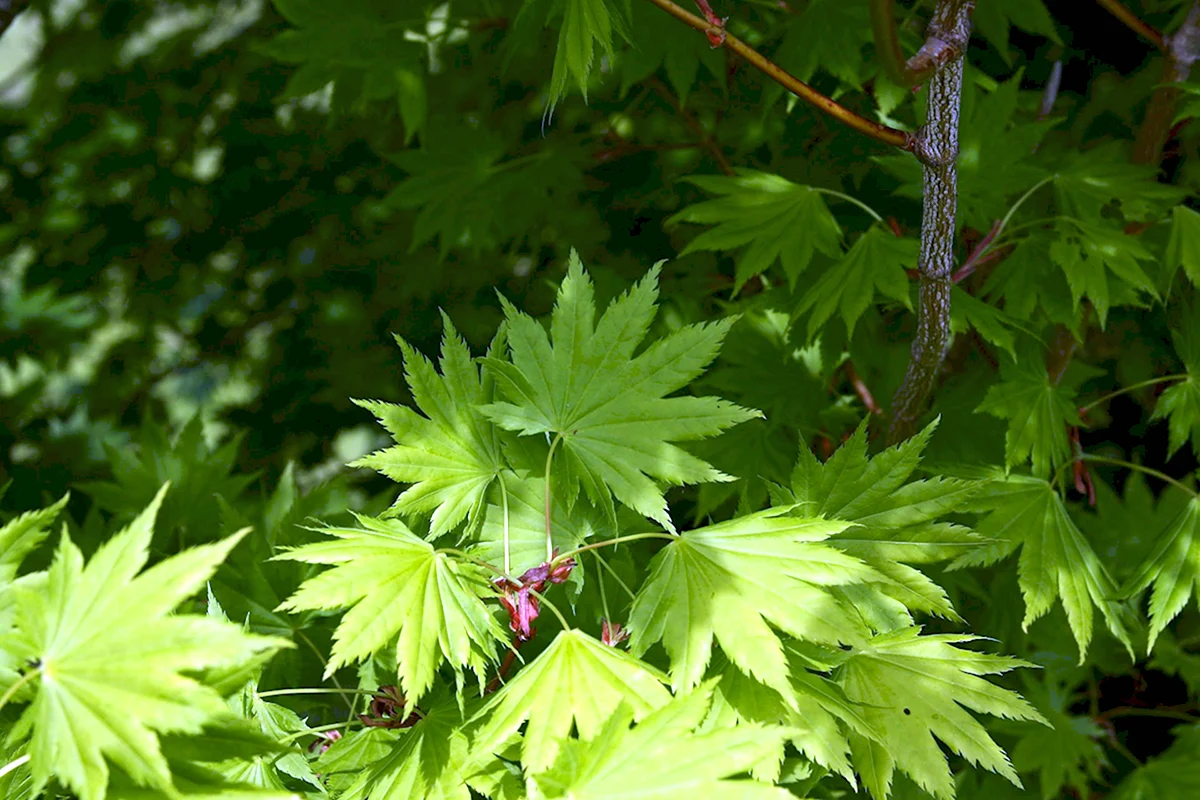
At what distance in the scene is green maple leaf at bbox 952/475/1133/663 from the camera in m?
1.49

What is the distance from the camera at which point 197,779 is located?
86 cm

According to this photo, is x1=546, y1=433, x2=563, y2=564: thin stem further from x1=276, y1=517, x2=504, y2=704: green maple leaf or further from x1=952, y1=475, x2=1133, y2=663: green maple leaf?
x1=952, y1=475, x2=1133, y2=663: green maple leaf

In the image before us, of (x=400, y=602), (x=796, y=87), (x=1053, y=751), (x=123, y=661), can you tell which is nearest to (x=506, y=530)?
(x=400, y=602)

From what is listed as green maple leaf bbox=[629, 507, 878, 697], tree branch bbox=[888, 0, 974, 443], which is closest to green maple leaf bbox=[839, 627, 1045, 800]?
green maple leaf bbox=[629, 507, 878, 697]

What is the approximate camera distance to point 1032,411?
1.66 m

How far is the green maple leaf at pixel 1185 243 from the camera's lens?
5.31ft

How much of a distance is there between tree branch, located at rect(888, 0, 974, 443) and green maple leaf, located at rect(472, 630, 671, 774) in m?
0.74

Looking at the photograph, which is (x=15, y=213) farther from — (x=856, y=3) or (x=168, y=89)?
(x=856, y=3)

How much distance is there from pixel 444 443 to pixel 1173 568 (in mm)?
1107

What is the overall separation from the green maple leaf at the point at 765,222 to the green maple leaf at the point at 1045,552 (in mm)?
474

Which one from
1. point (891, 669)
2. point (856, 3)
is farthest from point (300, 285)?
point (891, 669)

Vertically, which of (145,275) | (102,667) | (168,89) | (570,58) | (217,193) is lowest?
(145,275)

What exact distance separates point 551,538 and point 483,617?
18cm

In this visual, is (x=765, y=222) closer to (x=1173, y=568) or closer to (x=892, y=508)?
(x=892, y=508)
